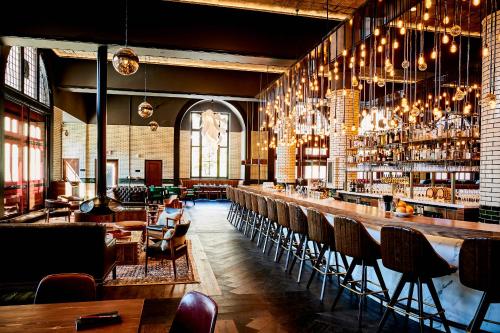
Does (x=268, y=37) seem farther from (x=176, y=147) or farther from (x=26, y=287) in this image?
(x=176, y=147)

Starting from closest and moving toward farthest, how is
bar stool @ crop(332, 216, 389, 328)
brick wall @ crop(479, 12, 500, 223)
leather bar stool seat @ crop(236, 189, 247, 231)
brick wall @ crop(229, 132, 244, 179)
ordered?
1. bar stool @ crop(332, 216, 389, 328)
2. brick wall @ crop(479, 12, 500, 223)
3. leather bar stool seat @ crop(236, 189, 247, 231)
4. brick wall @ crop(229, 132, 244, 179)

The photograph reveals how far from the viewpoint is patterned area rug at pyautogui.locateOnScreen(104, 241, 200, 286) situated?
4.71 metres

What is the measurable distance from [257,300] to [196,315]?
2314mm

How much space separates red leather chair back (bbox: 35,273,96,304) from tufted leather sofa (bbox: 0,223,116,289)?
2198mm

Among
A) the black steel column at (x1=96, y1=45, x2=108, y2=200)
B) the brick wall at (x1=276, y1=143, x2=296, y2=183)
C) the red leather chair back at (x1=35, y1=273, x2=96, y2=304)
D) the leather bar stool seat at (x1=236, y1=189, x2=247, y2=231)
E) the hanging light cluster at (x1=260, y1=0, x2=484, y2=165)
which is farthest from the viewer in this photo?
the brick wall at (x1=276, y1=143, x2=296, y2=183)

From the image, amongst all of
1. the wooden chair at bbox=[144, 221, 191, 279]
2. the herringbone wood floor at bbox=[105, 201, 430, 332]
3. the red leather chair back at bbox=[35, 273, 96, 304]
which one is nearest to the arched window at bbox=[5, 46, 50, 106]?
Answer: the wooden chair at bbox=[144, 221, 191, 279]

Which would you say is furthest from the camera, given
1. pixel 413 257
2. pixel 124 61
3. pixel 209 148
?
pixel 209 148

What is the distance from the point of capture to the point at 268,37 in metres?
7.21

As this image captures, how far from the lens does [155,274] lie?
5.07 m

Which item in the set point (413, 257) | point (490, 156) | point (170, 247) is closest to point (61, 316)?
point (413, 257)

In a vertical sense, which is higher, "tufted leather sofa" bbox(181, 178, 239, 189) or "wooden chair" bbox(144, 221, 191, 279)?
"tufted leather sofa" bbox(181, 178, 239, 189)

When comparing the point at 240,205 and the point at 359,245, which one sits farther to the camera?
the point at 240,205

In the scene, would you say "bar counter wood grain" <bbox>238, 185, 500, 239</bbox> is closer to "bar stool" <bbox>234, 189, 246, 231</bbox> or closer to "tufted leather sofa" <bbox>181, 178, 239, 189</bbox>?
"bar stool" <bbox>234, 189, 246, 231</bbox>

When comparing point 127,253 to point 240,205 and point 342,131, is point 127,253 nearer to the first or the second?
point 240,205
